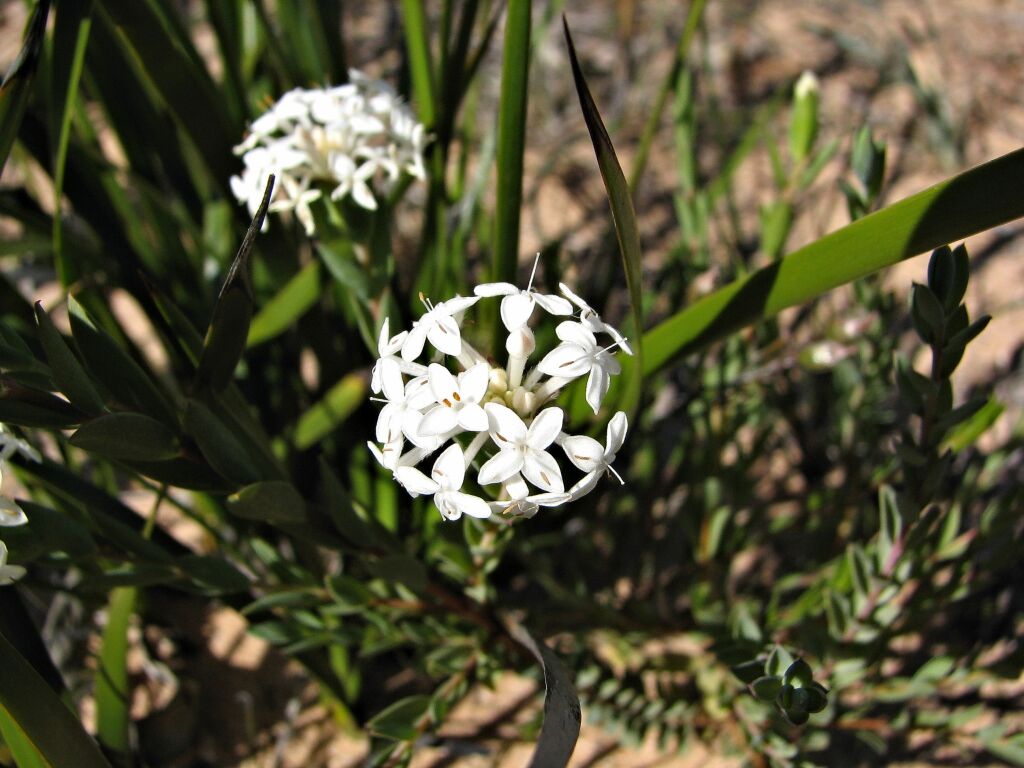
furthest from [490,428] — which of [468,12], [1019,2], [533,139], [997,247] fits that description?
[1019,2]

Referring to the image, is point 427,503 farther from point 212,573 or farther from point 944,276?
point 944,276

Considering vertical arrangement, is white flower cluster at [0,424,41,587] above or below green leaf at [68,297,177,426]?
below

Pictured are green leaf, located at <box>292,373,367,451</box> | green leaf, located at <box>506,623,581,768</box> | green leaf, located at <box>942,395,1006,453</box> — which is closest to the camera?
green leaf, located at <box>506,623,581,768</box>

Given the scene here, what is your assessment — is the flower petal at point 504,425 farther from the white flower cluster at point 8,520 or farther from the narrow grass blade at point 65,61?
the narrow grass blade at point 65,61

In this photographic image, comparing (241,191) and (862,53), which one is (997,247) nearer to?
(862,53)

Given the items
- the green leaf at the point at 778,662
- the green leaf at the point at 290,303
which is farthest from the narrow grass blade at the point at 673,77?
the green leaf at the point at 778,662

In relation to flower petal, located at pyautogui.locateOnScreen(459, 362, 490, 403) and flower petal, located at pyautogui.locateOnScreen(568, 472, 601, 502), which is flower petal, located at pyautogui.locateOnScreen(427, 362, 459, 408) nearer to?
Result: flower petal, located at pyautogui.locateOnScreen(459, 362, 490, 403)

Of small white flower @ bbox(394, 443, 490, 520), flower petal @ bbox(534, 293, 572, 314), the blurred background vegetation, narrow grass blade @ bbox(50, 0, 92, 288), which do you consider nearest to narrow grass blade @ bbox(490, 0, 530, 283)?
the blurred background vegetation

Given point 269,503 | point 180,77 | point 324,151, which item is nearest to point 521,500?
point 269,503
